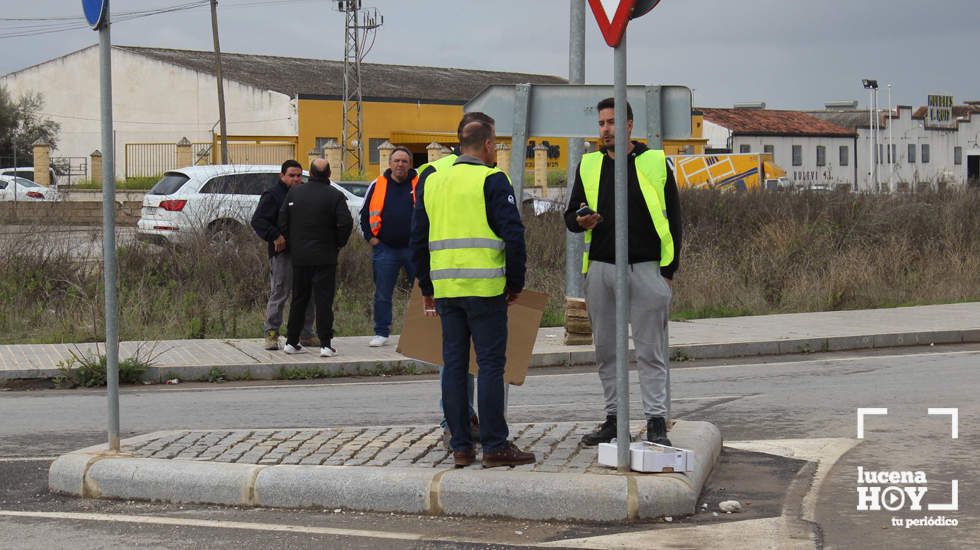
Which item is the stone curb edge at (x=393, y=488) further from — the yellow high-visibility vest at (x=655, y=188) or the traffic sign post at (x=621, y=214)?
the yellow high-visibility vest at (x=655, y=188)

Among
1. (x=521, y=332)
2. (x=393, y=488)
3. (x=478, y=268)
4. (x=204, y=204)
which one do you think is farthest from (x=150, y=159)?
(x=393, y=488)

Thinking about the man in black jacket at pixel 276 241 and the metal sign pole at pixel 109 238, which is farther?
the man in black jacket at pixel 276 241

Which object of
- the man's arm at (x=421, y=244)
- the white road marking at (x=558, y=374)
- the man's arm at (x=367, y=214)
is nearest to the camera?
the man's arm at (x=421, y=244)

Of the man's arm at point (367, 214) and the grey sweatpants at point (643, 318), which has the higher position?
the man's arm at point (367, 214)

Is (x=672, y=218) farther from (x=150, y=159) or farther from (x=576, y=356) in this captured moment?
(x=150, y=159)

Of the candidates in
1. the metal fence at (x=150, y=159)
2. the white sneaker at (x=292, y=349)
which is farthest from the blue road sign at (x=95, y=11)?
the metal fence at (x=150, y=159)

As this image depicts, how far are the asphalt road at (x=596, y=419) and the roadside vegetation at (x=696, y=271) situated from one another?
3691 millimetres

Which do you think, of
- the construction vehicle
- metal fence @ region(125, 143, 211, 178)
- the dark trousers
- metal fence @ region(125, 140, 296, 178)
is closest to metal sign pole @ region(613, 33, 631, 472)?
the dark trousers

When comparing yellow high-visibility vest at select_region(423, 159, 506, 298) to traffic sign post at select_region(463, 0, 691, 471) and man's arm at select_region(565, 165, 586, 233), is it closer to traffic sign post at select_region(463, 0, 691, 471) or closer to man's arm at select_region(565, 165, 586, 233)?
man's arm at select_region(565, 165, 586, 233)

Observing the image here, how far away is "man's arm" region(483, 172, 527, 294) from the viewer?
7.10 meters

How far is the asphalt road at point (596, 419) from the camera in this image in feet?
21.1

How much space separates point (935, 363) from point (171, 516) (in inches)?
346

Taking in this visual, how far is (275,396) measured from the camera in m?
11.7

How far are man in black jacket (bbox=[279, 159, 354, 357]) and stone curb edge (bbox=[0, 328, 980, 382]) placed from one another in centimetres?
52
